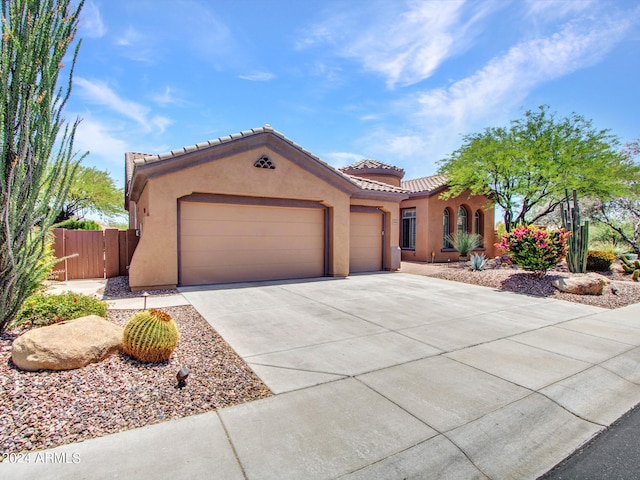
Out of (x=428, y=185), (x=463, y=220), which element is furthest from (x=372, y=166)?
(x=463, y=220)

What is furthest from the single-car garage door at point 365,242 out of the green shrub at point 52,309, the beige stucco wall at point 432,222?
the green shrub at point 52,309

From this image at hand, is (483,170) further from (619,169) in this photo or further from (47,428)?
(47,428)

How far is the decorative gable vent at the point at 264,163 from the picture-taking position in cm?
1106

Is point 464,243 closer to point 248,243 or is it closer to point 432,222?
point 432,222

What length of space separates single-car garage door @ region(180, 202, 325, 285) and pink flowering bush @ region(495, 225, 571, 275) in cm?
680

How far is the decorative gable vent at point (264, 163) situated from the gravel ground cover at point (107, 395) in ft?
24.4

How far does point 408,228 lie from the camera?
20.5m

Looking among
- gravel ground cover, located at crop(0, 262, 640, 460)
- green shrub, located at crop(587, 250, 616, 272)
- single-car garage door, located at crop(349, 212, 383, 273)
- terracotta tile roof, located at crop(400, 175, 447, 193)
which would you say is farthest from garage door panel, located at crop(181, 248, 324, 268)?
green shrub, located at crop(587, 250, 616, 272)

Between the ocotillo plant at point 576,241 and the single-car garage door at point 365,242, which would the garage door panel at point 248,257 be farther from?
the ocotillo plant at point 576,241

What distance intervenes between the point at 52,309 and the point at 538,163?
19089 millimetres

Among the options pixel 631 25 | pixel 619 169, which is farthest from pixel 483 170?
pixel 631 25

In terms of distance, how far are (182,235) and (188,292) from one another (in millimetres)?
1870

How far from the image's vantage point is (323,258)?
13.1 metres

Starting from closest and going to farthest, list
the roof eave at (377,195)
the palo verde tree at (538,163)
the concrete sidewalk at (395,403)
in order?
the concrete sidewalk at (395,403), the roof eave at (377,195), the palo verde tree at (538,163)
